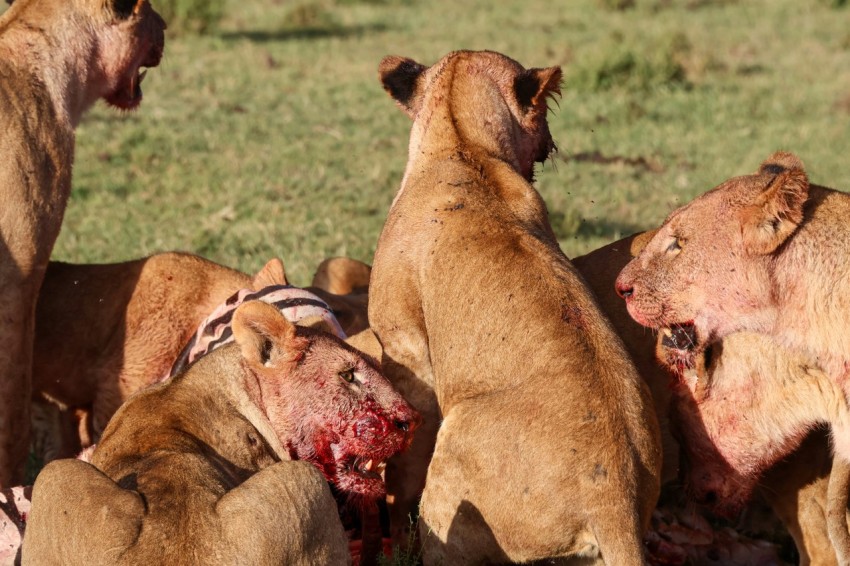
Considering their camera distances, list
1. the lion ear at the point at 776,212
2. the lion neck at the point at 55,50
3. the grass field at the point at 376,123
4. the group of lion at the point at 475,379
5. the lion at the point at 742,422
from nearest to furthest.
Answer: the group of lion at the point at 475,379, the lion ear at the point at 776,212, the lion at the point at 742,422, the lion neck at the point at 55,50, the grass field at the point at 376,123

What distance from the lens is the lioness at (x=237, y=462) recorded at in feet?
12.4

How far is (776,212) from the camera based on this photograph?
4.48 metres

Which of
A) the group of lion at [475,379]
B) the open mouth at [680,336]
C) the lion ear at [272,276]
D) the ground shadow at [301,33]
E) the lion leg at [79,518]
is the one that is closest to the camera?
the lion leg at [79,518]

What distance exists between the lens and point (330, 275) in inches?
283

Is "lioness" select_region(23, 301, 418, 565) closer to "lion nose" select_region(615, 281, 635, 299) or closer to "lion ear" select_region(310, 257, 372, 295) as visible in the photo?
"lion nose" select_region(615, 281, 635, 299)

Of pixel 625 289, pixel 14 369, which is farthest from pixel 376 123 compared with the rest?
pixel 625 289

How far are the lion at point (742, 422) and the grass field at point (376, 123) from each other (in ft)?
11.4

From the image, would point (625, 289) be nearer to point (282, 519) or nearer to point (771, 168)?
→ point (771, 168)

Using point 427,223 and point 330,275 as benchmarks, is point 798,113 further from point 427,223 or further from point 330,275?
point 427,223

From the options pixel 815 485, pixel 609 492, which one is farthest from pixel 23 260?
pixel 815 485

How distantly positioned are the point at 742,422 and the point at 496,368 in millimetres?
1122

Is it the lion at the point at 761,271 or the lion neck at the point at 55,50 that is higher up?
the lion neck at the point at 55,50

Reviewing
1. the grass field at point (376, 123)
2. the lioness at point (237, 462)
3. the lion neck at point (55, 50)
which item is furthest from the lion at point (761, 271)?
the grass field at point (376, 123)

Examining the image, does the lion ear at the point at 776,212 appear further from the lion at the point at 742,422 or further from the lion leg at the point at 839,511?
the lion leg at the point at 839,511
